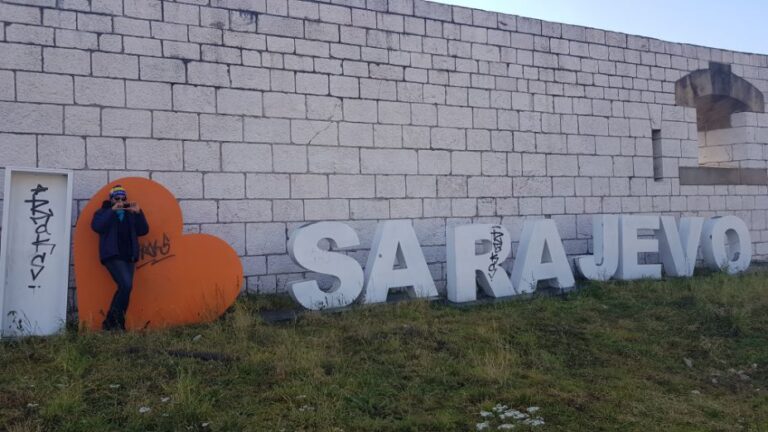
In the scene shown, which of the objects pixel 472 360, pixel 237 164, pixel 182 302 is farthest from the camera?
pixel 237 164

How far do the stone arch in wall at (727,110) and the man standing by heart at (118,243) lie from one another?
804 cm

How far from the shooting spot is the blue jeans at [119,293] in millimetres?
6004

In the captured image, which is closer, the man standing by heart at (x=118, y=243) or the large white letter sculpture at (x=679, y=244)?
the man standing by heart at (x=118, y=243)

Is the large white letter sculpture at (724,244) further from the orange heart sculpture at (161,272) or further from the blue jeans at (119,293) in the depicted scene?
the blue jeans at (119,293)

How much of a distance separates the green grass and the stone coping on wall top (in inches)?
134

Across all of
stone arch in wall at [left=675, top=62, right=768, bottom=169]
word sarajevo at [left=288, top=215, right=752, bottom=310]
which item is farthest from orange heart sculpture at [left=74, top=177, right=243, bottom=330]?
stone arch in wall at [left=675, top=62, right=768, bottom=169]

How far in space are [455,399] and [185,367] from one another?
6.16 ft

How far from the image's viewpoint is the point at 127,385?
4656 mm

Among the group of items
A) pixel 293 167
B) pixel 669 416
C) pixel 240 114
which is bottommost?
pixel 669 416

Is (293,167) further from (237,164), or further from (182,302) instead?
(182,302)

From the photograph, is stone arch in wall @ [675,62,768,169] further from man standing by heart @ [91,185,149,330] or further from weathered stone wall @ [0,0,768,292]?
man standing by heart @ [91,185,149,330]

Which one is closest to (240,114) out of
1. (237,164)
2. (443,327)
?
(237,164)

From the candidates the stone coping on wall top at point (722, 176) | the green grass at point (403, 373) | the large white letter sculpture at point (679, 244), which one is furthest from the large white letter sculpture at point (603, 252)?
the stone coping on wall top at point (722, 176)

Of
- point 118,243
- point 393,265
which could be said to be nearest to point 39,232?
point 118,243
